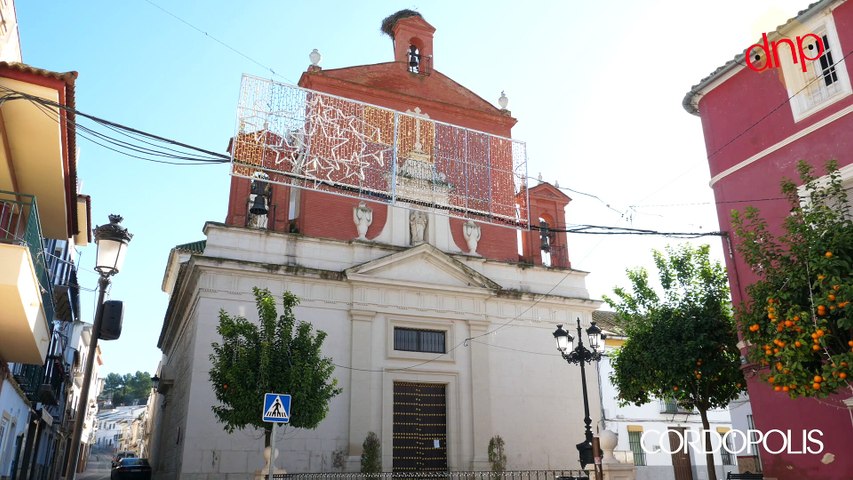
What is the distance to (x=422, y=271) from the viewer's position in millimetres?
19016

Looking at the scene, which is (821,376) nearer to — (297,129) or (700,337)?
(700,337)

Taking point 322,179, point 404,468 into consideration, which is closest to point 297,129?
point 322,179

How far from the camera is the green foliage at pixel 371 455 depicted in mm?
16250

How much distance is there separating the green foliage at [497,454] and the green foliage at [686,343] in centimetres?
447

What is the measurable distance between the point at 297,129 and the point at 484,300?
10.0 meters

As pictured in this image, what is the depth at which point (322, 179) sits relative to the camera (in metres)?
11.1

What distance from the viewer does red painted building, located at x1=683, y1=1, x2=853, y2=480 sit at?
9.95m

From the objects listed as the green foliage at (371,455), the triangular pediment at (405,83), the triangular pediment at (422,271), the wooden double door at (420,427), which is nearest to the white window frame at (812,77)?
the triangular pediment at (422,271)

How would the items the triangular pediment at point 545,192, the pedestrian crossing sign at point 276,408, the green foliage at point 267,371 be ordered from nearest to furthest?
the pedestrian crossing sign at point 276,408, the green foliage at point 267,371, the triangular pediment at point 545,192

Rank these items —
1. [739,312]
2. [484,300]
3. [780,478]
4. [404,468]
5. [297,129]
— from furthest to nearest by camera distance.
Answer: [484,300], [404,468], [297,129], [780,478], [739,312]

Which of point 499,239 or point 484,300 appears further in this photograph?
point 499,239

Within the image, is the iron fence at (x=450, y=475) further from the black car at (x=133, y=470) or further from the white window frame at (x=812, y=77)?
the black car at (x=133, y=470)

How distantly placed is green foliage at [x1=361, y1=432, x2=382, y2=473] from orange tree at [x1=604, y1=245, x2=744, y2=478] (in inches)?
258

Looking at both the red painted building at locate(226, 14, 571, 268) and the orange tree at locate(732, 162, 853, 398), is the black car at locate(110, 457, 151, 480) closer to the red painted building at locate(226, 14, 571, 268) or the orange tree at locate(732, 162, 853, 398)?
the red painted building at locate(226, 14, 571, 268)
